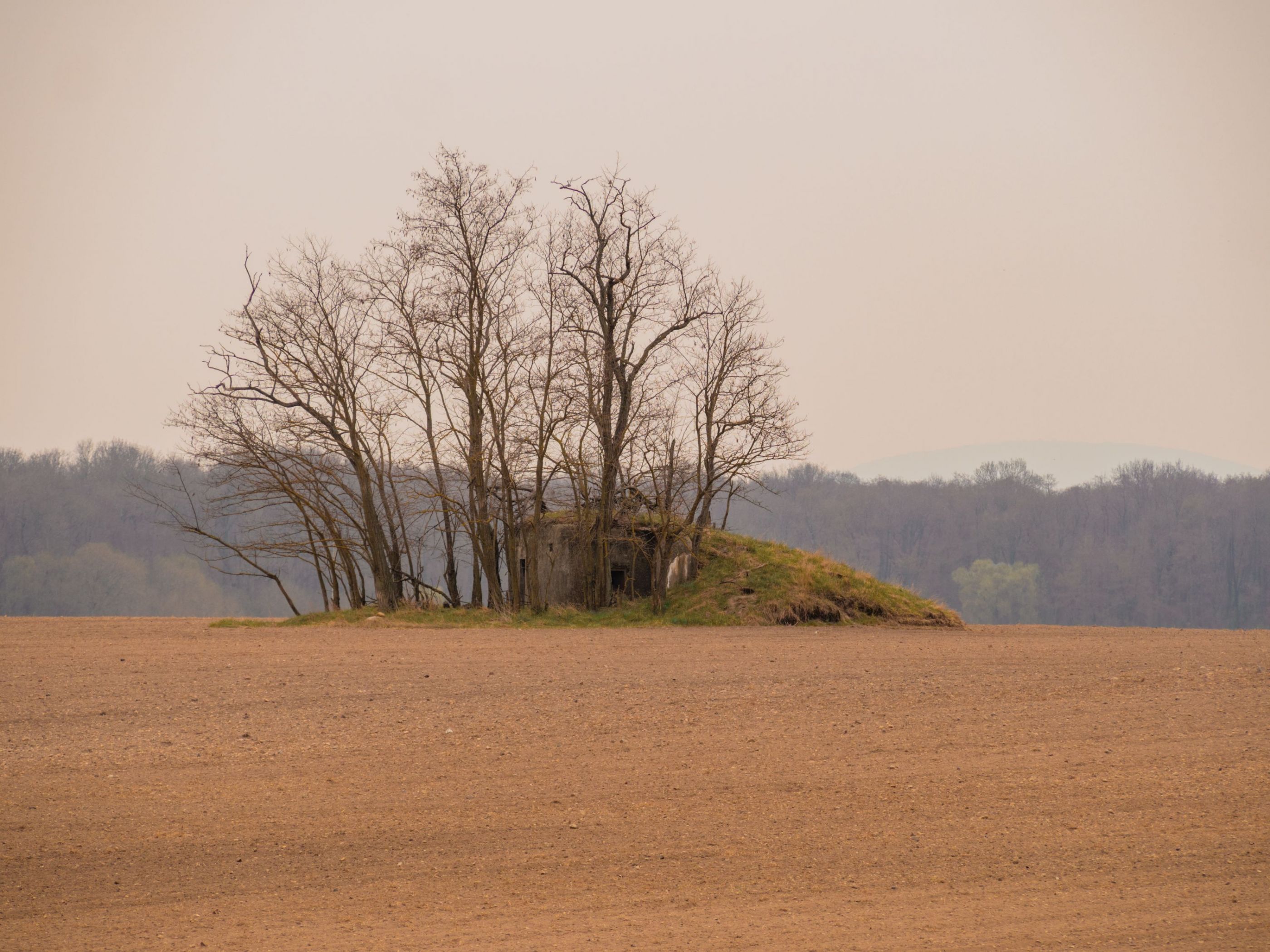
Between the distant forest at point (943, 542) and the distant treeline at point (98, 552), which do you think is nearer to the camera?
the distant treeline at point (98, 552)

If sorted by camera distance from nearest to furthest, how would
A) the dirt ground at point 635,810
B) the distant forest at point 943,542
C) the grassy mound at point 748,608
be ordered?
1. the dirt ground at point 635,810
2. the grassy mound at point 748,608
3. the distant forest at point 943,542

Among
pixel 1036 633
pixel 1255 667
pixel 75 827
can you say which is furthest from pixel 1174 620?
pixel 75 827

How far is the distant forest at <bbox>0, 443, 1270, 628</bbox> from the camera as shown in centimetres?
6719

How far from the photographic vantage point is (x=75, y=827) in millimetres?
6852

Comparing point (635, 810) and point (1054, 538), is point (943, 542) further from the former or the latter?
point (635, 810)

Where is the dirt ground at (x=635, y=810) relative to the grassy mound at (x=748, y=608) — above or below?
below

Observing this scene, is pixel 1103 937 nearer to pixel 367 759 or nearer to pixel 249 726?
pixel 367 759

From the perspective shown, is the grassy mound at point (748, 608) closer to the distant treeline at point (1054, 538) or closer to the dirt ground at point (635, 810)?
the dirt ground at point (635, 810)

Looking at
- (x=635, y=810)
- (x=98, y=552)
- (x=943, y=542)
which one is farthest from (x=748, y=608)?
(x=943, y=542)

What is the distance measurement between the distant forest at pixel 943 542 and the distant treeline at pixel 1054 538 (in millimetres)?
136

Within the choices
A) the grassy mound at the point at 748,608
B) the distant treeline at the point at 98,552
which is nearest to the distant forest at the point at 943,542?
the distant treeline at the point at 98,552

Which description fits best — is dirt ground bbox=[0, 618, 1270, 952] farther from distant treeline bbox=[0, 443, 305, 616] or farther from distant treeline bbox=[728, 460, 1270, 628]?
distant treeline bbox=[728, 460, 1270, 628]

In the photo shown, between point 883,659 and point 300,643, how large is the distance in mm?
8874

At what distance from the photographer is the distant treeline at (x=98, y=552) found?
61.5 meters
